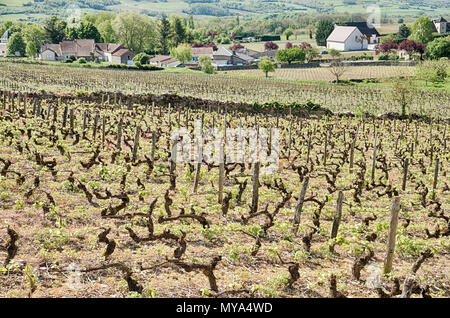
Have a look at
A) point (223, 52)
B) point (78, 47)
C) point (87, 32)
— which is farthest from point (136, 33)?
point (223, 52)

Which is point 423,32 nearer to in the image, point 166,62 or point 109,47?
point 166,62

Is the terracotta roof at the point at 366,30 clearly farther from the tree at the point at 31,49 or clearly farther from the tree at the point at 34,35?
the tree at the point at 31,49

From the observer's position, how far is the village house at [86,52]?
340ft

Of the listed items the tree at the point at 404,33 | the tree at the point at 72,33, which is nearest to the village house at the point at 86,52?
the tree at the point at 72,33

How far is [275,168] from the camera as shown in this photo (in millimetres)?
19125

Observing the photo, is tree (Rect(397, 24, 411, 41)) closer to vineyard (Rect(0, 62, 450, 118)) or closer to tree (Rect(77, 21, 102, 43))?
tree (Rect(77, 21, 102, 43))

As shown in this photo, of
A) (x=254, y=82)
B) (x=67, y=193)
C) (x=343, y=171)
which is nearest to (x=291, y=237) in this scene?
(x=67, y=193)

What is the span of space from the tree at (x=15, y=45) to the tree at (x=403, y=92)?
88.2 metres

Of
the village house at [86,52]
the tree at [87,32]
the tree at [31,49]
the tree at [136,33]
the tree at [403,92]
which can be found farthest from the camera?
the tree at [136,33]

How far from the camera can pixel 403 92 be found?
41.0 meters

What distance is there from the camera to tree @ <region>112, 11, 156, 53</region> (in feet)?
390

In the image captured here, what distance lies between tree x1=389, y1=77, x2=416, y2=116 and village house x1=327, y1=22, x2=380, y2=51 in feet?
308

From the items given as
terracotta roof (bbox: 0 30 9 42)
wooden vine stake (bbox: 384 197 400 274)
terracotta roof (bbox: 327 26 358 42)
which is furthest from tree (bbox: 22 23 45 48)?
wooden vine stake (bbox: 384 197 400 274)
